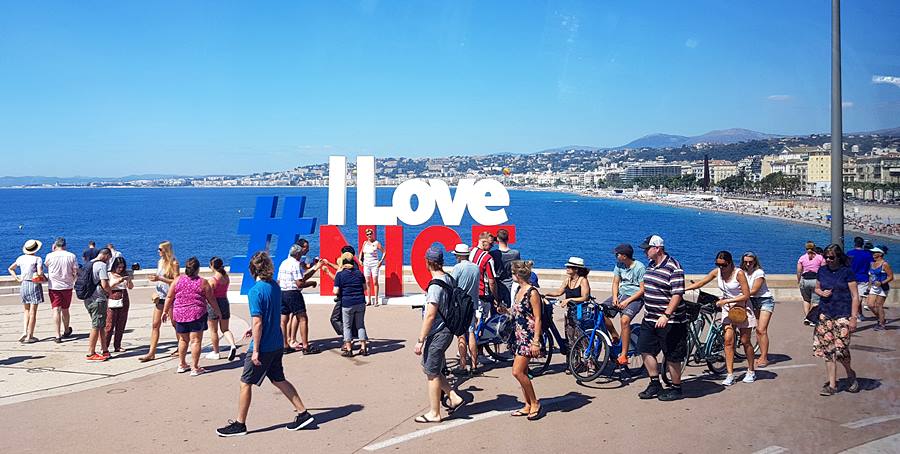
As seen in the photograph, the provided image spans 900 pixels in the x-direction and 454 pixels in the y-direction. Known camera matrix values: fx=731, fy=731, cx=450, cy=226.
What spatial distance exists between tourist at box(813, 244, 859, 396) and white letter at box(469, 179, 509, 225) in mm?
8821

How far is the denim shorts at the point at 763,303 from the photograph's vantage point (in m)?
9.52

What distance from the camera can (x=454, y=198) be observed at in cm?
1756

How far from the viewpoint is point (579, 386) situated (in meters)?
9.00

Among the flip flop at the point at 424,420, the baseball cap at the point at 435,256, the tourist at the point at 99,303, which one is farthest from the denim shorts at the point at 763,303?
the tourist at the point at 99,303

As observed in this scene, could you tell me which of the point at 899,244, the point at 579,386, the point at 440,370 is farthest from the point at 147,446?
the point at 899,244

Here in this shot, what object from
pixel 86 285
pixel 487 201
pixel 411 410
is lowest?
pixel 411 410

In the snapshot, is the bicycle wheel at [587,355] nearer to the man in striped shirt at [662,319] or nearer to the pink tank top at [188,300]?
the man in striped shirt at [662,319]

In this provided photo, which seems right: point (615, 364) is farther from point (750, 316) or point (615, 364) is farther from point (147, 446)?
point (147, 446)

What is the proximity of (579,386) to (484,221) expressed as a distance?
27.3 feet

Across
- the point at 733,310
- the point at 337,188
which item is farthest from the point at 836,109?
the point at 337,188

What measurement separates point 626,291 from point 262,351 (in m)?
4.86

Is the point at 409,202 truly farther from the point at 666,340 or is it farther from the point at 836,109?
the point at 836,109

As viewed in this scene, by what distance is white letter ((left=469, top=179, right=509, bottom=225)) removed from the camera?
16812mm

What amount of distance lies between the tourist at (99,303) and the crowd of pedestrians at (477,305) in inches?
0.7
